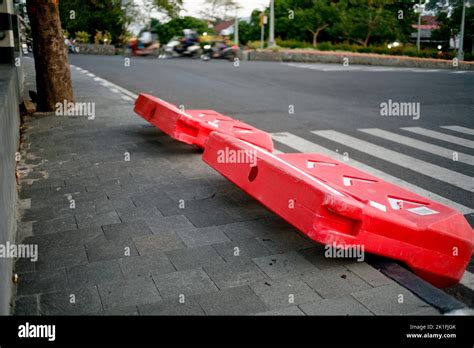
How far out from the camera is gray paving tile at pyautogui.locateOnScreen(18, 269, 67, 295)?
319cm

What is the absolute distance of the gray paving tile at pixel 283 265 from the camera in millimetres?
3455

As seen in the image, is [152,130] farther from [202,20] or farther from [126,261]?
[202,20]

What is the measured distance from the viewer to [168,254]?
3.74 metres

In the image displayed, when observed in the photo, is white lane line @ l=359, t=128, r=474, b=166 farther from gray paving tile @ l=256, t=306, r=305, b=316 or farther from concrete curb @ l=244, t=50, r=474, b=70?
concrete curb @ l=244, t=50, r=474, b=70

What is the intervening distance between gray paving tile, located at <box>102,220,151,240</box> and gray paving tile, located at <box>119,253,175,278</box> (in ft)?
1.48

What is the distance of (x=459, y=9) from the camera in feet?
127

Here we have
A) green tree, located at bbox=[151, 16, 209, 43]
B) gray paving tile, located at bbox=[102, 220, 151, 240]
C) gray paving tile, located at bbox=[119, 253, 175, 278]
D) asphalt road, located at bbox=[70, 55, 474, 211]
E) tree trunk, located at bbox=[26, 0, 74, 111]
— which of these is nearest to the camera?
gray paving tile, located at bbox=[119, 253, 175, 278]

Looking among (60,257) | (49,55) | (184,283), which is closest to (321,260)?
(184,283)

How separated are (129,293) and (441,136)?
7439 mm

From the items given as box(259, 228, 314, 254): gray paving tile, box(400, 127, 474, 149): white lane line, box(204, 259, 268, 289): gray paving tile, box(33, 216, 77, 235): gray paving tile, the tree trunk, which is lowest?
box(204, 259, 268, 289): gray paving tile

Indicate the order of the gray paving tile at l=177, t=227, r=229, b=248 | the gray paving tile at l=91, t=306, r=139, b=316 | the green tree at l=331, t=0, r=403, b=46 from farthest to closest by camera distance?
the green tree at l=331, t=0, r=403, b=46 → the gray paving tile at l=177, t=227, r=229, b=248 → the gray paving tile at l=91, t=306, r=139, b=316

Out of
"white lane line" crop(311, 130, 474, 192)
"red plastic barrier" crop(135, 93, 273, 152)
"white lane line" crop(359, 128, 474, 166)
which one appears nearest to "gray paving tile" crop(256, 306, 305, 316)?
"red plastic barrier" crop(135, 93, 273, 152)

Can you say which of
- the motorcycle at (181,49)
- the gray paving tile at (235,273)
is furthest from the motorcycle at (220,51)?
the gray paving tile at (235,273)

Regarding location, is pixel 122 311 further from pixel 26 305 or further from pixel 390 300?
pixel 390 300
